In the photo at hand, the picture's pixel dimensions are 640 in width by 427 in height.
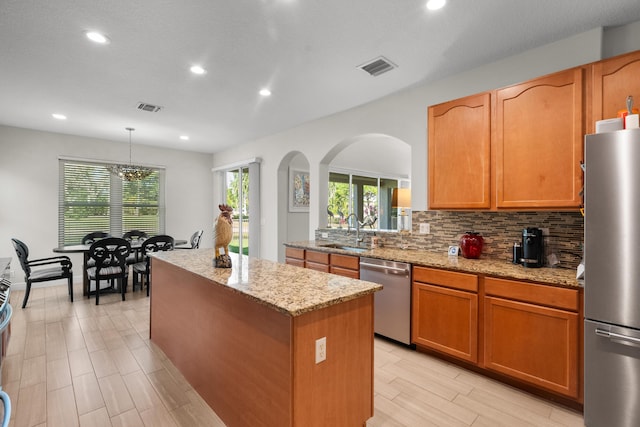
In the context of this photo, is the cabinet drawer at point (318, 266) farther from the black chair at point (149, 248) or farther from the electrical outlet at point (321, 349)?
the black chair at point (149, 248)

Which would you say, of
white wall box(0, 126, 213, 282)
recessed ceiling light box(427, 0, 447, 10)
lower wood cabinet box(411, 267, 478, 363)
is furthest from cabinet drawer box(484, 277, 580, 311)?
white wall box(0, 126, 213, 282)

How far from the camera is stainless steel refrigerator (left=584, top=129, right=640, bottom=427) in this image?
5.45 feet

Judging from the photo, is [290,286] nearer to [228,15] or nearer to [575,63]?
[228,15]

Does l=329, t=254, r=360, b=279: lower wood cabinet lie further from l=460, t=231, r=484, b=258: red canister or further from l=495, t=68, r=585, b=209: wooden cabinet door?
l=495, t=68, r=585, b=209: wooden cabinet door

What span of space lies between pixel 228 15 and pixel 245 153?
4167mm

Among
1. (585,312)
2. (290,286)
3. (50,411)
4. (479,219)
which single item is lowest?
(50,411)

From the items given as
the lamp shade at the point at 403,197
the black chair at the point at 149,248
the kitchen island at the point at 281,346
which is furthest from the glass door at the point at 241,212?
the kitchen island at the point at 281,346

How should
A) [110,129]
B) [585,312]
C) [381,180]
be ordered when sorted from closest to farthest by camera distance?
[585,312]
[110,129]
[381,180]

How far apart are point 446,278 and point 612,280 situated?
1.04 m

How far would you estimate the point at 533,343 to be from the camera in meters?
2.13

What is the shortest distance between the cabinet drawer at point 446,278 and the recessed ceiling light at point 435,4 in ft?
6.32

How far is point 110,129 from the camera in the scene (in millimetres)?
5117

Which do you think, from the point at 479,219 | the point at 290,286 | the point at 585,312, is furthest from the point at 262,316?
the point at 479,219

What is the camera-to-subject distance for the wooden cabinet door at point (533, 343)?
1985 mm
